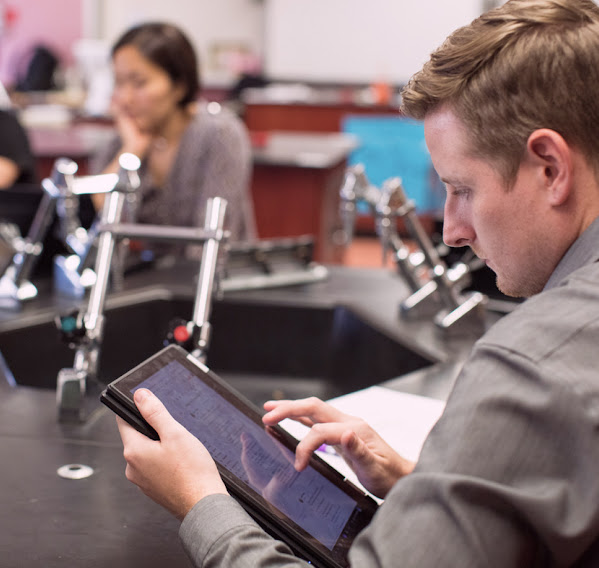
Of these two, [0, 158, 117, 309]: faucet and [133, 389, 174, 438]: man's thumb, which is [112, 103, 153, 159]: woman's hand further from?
[133, 389, 174, 438]: man's thumb

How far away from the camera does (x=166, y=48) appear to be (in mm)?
2639

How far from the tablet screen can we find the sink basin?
87 cm

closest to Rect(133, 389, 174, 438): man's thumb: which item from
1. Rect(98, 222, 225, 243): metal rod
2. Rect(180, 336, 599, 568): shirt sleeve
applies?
Rect(180, 336, 599, 568): shirt sleeve

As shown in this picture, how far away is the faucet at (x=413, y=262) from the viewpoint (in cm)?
179

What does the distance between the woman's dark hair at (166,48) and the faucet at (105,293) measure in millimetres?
1098

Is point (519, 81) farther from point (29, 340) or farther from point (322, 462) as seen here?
point (29, 340)

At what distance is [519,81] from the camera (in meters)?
0.74

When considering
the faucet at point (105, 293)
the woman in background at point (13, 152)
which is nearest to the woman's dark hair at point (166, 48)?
the woman in background at point (13, 152)

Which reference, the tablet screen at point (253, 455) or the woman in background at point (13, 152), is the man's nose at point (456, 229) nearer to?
the tablet screen at point (253, 455)

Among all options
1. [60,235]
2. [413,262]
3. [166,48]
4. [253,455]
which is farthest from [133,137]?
[253,455]

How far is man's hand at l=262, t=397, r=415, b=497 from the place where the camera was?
96 cm

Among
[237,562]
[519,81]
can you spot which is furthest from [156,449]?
[519,81]

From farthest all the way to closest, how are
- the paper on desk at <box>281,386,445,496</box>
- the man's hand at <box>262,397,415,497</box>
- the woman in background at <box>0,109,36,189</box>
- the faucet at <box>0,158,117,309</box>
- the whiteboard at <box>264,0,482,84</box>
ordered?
the whiteboard at <box>264,0,482,84</box> → the woman in background at <box>0,109,36,189</box> → the faucet at <box>0,158,117,309</box> → the paper on desk at <box>281,386,445,496</box> → the man's hand at <box>262,397,415,497</box>

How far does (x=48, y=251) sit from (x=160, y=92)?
0.83m
